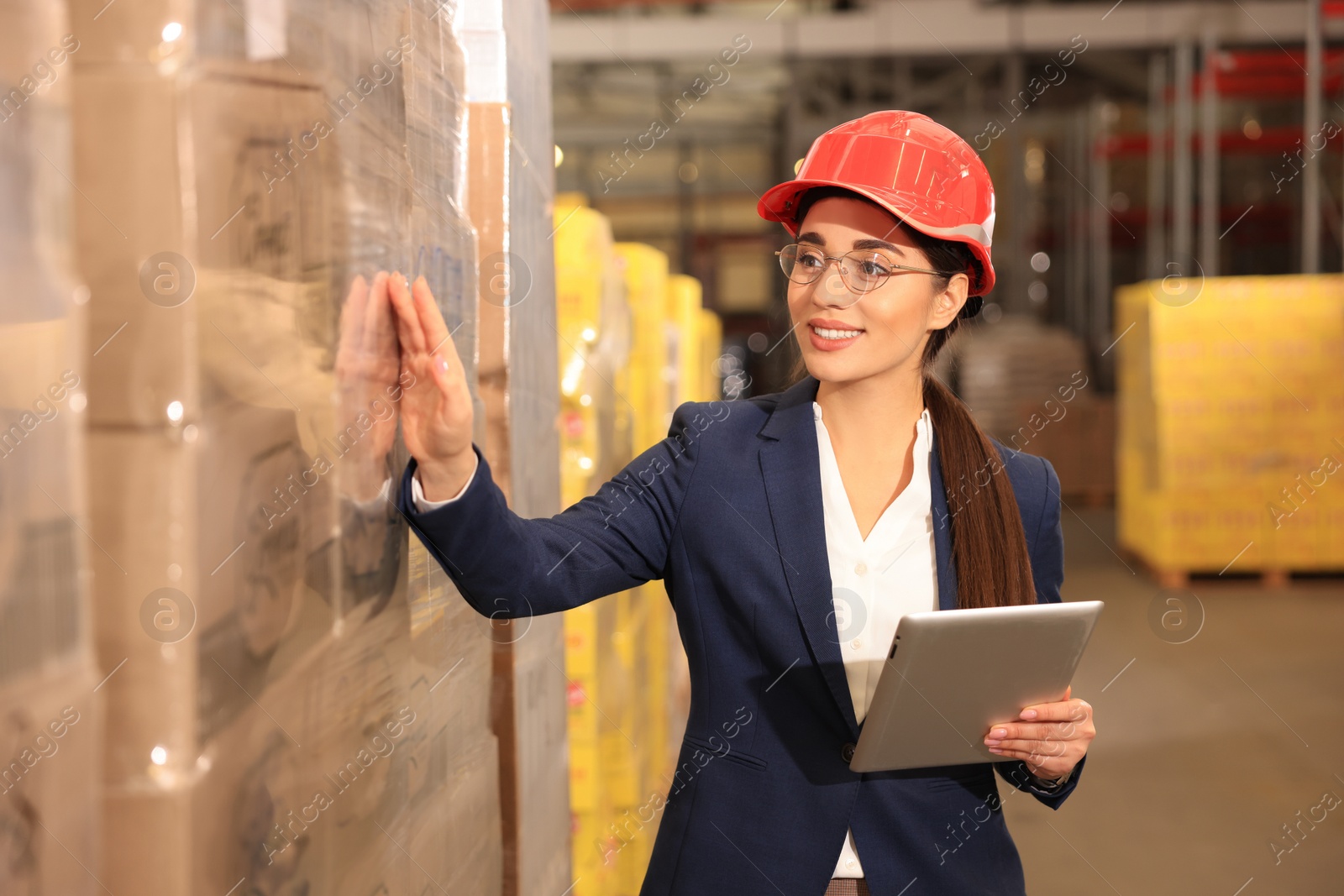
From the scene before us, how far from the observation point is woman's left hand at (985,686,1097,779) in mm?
1404

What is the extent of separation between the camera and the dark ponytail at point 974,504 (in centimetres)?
151

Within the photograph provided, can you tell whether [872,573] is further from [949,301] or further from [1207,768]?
[1207,768]

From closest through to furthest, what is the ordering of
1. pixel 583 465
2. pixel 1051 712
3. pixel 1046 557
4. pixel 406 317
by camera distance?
pixel 406 317, pixel 1051 712, pixel 1046 557, pixel 583 465

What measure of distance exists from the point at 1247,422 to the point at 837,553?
7.77 metres

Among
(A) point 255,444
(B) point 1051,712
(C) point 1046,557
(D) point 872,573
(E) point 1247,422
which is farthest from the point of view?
(E) point 1247,422

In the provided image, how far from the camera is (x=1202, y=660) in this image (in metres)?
6.57

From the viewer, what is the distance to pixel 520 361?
166cm

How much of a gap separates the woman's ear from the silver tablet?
494 mm

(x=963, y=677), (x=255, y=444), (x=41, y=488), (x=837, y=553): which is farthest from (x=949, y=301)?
(x=41, y=488)

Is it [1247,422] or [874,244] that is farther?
[1247,422]

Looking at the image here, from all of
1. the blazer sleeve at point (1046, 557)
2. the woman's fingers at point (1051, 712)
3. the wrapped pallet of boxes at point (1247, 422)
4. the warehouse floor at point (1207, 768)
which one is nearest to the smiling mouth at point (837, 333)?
the blazer sleeve at point (1046, 557)

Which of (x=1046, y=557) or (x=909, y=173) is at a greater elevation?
(x=909, y=173)

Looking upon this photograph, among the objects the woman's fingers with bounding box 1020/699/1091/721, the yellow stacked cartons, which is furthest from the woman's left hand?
the yellow stacked cartons

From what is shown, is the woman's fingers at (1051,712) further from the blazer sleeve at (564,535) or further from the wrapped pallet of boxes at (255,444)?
the wrapped pallet of boxes at (255,444)
